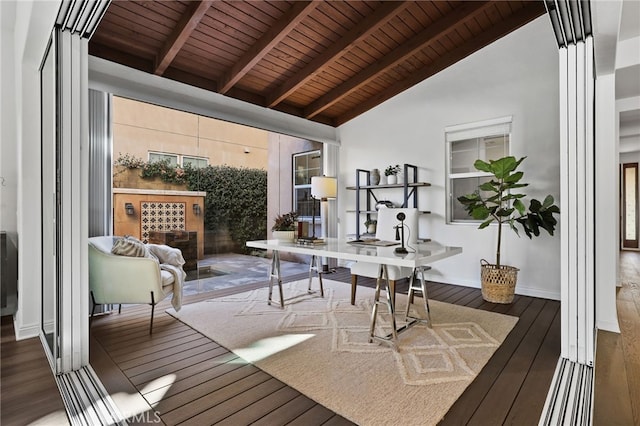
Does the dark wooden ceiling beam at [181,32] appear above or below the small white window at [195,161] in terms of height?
above

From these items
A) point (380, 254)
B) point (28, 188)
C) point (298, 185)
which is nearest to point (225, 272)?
point (298, 185)

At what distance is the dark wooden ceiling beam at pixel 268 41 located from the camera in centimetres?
309

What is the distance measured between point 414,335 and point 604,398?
115cm

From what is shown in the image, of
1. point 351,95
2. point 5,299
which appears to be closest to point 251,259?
point 5,299

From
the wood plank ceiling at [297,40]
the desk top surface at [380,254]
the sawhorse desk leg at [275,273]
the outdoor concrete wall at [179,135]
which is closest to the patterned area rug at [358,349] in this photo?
the sawhorse desk leg at [275,273]

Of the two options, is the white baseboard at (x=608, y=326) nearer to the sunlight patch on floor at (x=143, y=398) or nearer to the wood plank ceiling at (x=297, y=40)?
the wood plank ceiling at (x=297, y=40)

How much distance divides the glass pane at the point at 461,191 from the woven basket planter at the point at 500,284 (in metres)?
0.99

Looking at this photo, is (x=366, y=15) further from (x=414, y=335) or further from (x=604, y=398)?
(x=604, y=398)

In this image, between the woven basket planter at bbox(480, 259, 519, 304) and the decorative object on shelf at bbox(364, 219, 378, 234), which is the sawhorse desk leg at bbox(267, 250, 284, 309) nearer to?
the decorative object on shelf at bbox(364, 219, 378, 234)

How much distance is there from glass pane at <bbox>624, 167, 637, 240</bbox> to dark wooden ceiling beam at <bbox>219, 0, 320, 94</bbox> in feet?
29.3

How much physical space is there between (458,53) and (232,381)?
451cm

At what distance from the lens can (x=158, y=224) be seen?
3750 mm

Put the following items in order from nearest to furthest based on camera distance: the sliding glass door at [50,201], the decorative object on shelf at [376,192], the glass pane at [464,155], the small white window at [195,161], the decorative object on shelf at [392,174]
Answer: the sliding glass door at [50,201] < the small white window at [195,161] < the glass pane at [464,155] < the decorative object on shelf at [376,192] < the decorative object on shelf at [392,174]

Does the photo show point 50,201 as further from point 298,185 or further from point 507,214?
point 507,214
